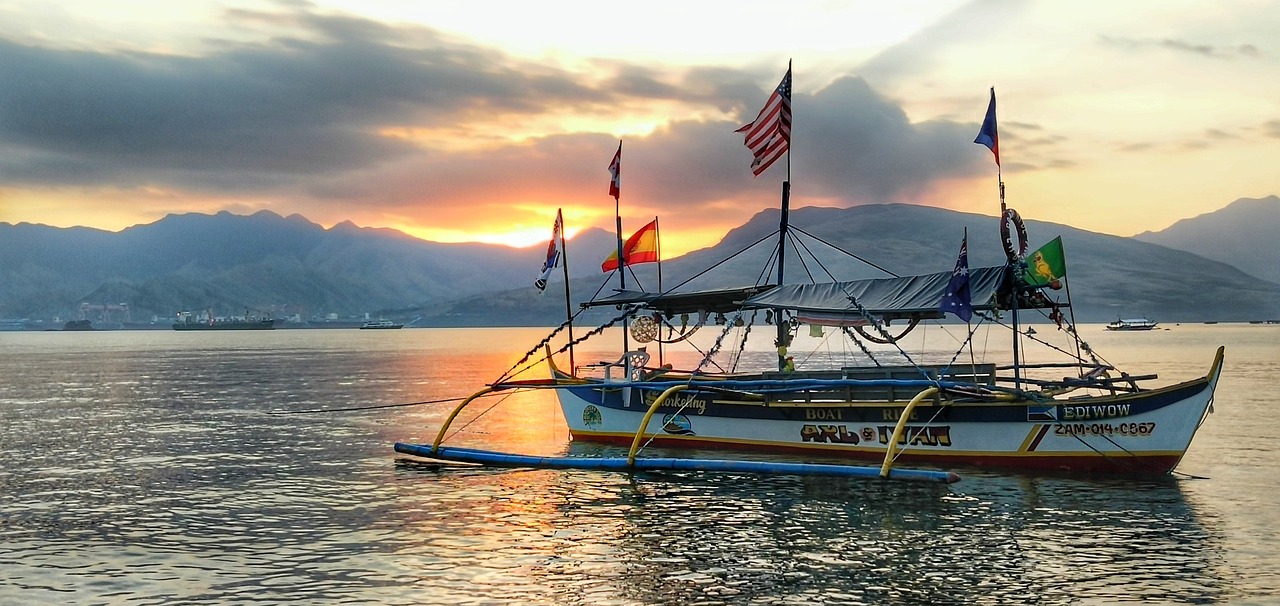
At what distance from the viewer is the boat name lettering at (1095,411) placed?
28922mm

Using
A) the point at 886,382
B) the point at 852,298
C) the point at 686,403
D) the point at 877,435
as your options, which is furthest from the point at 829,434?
the point at 686,403

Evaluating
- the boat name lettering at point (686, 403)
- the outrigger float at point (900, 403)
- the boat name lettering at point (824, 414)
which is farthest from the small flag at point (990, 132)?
the boat name lettering at point (686, 403)

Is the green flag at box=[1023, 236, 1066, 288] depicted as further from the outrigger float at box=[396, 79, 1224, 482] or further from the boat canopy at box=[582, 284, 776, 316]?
the boat canopy at box=[582, 284, 776, 316]

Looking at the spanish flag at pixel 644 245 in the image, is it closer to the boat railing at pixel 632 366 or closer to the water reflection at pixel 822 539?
the boat railing at pixel 632 366

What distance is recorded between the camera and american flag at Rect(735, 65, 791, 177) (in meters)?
35.5

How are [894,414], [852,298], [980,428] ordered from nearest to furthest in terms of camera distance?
[980,428] → [894,414] → [852,298]

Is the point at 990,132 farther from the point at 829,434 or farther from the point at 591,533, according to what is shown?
the point at 591,533

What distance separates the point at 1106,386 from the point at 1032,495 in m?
4.45

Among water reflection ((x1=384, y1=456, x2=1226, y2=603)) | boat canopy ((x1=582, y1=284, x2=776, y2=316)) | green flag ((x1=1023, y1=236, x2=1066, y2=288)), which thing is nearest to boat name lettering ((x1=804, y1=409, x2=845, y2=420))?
water reflection ((x1=384, y1=456, x2=1226, y2=603))

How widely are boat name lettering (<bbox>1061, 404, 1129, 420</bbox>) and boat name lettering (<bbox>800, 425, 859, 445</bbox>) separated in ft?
21.7

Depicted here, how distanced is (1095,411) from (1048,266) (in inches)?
182

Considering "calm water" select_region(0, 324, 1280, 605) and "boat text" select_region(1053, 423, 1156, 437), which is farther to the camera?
"boat text" select_region(1053, 423, 1156, 437)

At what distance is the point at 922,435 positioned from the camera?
1246 inches

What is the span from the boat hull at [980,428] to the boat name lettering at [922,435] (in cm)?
3
